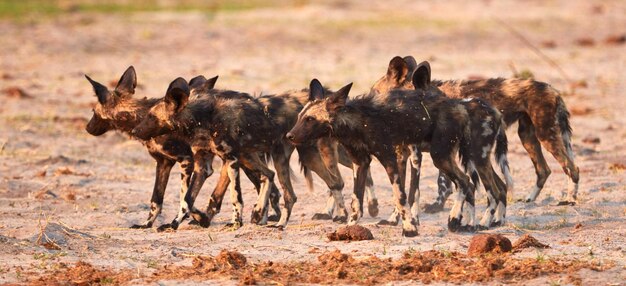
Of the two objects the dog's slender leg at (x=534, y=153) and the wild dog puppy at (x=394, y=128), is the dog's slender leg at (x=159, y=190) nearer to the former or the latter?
the wild dog puppy at (x=394, y=128)

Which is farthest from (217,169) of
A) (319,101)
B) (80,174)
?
(319,101)

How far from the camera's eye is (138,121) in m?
10.3

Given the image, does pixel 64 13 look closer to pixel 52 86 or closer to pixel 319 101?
pixel 52 86

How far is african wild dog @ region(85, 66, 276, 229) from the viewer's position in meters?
10.2

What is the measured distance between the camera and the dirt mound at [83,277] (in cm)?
748

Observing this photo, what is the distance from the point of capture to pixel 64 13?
28.1 m

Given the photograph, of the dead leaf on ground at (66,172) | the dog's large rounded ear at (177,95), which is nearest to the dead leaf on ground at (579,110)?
the dead leaf on ground at (66,172)

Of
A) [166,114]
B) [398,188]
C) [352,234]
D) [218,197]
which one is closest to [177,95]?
[166,114]

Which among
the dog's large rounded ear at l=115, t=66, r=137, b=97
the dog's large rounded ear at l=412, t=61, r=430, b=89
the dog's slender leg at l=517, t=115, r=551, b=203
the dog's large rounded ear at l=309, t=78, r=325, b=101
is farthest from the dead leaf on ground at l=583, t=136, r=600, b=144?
the dog's large rounded ear at l=115, t=66, r=137, b=97

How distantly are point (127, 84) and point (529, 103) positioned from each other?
11.3ft

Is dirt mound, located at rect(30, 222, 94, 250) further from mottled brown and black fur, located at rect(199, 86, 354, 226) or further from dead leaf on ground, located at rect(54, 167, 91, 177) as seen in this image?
dead leaf on ground, located at rect(54, 167, 91, 177)

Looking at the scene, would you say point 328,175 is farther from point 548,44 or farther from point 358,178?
point 548,44

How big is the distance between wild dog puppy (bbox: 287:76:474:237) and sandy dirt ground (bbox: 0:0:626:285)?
1.13 ft

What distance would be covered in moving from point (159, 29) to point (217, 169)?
41.0 feet
